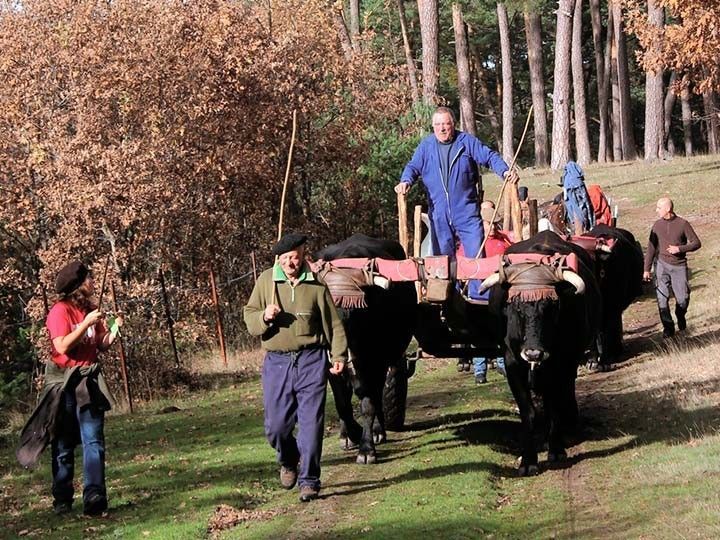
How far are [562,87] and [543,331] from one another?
3297cm

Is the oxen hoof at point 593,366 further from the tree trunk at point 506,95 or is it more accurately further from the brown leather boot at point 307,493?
the tree trunk at point 506,95

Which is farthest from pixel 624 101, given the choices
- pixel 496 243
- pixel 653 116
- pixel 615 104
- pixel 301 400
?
pixel 301 400

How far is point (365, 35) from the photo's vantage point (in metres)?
27.0

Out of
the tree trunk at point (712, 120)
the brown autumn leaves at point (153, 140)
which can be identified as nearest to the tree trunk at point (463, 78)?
the tree trunk at point (712, 120)

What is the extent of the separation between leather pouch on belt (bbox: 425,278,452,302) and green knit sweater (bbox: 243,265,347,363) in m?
1.45

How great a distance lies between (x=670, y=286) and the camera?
1877 cm

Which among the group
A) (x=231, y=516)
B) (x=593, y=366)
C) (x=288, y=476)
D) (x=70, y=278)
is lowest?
(x=593, y=366)

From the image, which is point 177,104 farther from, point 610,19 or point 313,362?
point 610,19

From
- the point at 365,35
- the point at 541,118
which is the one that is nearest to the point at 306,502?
the point at 365,35

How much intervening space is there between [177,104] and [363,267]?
1209 centimetres

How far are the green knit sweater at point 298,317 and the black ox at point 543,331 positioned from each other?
1824 millimetres

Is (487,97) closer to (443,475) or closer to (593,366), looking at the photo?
(593,366)

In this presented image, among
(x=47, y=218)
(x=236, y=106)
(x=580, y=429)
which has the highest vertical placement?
(x=236, y=106)

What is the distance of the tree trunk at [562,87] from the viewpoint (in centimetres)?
4197
